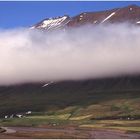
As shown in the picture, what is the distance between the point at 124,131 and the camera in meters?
138

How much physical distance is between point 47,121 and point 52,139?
8577 cm

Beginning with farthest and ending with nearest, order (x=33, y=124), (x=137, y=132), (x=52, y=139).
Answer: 1. (x=33, y=124)
2. (x=137, y=132)
3. (x=52, y=139)

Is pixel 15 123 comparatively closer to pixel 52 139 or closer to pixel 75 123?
pixel 75 123

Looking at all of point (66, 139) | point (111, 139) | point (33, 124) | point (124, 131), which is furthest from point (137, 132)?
point (33, 124)

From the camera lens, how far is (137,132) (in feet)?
446

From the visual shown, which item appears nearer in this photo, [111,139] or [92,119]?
[111,139]

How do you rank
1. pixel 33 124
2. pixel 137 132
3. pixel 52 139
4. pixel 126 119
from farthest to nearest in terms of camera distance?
pixel 126 119 → pixel 33 124 → pixel 137 132 → pixel 52 139

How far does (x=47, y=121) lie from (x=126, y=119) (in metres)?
32.8

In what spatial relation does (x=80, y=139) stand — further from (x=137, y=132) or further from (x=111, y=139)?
(x=137, y=132)

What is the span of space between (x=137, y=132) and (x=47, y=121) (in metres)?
60.2

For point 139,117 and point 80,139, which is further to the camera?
point 139,117

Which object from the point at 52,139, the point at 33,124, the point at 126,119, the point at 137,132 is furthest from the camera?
the point at 126,119

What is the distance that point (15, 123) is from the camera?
18612 cm

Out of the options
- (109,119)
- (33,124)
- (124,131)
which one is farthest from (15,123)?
(124,131)
